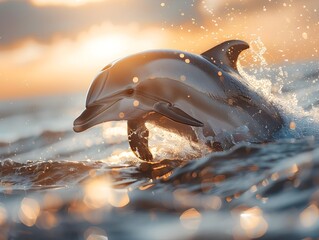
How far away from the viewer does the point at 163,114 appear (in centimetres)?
755

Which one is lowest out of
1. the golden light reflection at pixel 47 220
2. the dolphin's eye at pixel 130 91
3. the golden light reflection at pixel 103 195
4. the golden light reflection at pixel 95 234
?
the golden light reflection at pixel 95 234

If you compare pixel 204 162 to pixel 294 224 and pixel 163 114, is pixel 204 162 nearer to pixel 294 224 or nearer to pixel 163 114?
pixel 163 114

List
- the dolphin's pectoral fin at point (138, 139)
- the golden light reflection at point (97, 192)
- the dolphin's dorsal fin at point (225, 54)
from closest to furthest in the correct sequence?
the golden light reflection at point (97, 192), the dolphin's pectoral fin at point (138, 139), the dolphin's dorsal fin at point (225, 54)

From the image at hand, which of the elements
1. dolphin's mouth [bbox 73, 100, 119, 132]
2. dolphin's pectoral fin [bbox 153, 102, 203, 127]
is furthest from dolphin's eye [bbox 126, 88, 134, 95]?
dolphin's pectoral fin [bbox 153, 102, 203, 127]

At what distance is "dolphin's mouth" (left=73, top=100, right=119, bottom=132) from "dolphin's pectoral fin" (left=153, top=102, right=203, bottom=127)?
636 mm

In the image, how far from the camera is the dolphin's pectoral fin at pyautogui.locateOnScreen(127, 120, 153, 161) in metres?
8.08

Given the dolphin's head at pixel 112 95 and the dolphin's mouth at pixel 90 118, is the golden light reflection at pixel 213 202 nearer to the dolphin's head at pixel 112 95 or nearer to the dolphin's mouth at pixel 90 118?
the dolphin's head at pixel 112 95

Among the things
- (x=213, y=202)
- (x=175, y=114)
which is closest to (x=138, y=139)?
(x=175, y=114)

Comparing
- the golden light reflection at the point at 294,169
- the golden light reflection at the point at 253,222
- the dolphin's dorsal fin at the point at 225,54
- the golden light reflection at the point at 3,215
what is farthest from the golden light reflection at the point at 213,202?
the dolphin's dorsal fin at the point at 225,54

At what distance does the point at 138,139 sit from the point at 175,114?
83 cm

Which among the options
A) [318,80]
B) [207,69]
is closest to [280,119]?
[207,69]

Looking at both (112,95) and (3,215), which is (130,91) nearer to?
(112,95)

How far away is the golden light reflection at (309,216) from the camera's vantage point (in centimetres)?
377

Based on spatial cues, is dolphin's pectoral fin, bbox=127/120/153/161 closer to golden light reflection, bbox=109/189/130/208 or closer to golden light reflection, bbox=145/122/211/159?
golden light reflection, bbox=145/122/211/159
